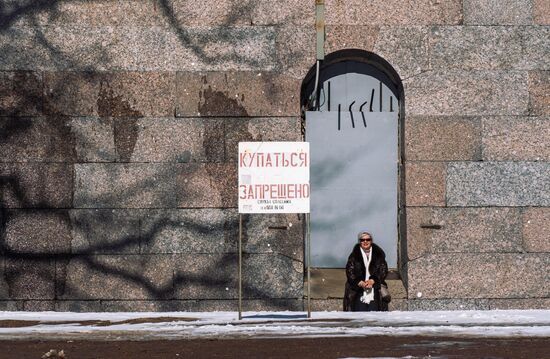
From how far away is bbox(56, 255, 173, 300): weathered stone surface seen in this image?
60.1 feet

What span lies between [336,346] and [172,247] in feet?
19.4

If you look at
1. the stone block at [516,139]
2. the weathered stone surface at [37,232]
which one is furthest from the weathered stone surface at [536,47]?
the weathered stone surface at [37,232]

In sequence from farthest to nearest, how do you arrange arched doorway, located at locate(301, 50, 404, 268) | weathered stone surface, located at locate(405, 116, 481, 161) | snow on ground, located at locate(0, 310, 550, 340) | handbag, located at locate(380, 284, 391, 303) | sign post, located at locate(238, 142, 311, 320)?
arched doorway, located at locate(301, 50, 404, 268)
weathered stone surface, located at locate(405, 116, 481, 161)
handbag, located at locate(380, 284, 391, 303)
sign post, located at locate(238, 142, 311, 320)
snow on ground, located at locate(0, 310, 550, 340)

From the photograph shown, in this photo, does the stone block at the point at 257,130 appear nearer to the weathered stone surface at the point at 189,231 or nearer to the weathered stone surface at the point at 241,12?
the weathered stone surface at the point at 189,231

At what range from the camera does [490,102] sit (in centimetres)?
1848

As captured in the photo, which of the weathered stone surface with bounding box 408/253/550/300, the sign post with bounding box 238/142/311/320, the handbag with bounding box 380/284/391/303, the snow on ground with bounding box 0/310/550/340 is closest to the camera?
the snow on ground with bounding box 0/310/550/340

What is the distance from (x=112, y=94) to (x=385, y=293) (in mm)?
4782

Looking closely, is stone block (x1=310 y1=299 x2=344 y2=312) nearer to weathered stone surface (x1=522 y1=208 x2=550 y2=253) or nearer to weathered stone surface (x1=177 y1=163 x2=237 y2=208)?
weathered stone surface (x1=177 y1=163 x2=237 y2=208)

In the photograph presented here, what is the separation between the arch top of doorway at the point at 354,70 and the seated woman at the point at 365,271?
2458 millimetres

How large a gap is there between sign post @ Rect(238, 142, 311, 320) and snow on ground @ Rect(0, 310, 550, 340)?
57.0 inches

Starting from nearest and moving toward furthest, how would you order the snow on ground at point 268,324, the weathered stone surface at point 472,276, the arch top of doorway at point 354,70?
the snow on ground at point 268,324 → the weathered stone surface at point 472,276 → the arch top of doorway at point 354,70

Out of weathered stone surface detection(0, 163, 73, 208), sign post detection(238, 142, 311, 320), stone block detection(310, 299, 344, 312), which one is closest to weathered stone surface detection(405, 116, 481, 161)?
stone block detection(310, 299, 344, 312)

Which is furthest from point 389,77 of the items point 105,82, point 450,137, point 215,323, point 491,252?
point 215,323

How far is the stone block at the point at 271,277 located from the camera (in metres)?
18.3
